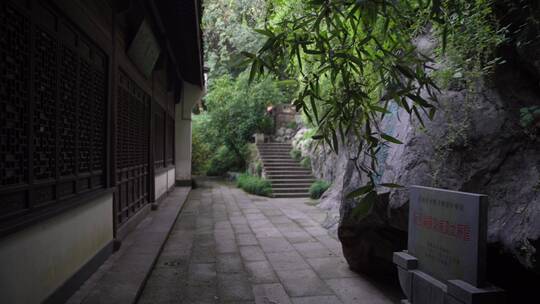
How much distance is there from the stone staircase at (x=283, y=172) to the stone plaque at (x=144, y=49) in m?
6.47

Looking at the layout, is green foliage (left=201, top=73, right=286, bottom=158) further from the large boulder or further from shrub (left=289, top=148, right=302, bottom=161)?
the large boulder

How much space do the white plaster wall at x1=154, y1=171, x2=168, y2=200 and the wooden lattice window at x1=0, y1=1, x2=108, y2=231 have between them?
4.70 m

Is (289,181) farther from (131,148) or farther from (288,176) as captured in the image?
(131,148)

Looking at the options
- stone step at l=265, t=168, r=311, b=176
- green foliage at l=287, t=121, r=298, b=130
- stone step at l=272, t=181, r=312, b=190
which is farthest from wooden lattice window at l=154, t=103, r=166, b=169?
green foliage at l=287, t=121, r=298, b=130

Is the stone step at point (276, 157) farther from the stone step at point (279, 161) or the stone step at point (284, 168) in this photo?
the stone step at point (284, 168)

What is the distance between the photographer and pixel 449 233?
250 centimetres

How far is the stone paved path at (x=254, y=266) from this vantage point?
145 inches

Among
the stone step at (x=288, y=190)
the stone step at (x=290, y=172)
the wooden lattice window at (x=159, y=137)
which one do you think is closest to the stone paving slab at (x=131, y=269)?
the wooden lattice window at (x=159, y=137)

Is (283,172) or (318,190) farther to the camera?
(283,172)

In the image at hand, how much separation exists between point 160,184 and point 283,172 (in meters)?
5.44

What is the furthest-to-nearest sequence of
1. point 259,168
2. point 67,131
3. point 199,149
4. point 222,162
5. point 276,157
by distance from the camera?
point 199,149 < point 222,162 < point 276,157 < point 259,168 < point 67,131

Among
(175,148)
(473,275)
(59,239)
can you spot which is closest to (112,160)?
(59,239)

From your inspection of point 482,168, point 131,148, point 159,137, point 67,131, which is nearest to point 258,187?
point 159,137

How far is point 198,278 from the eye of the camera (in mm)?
4172
